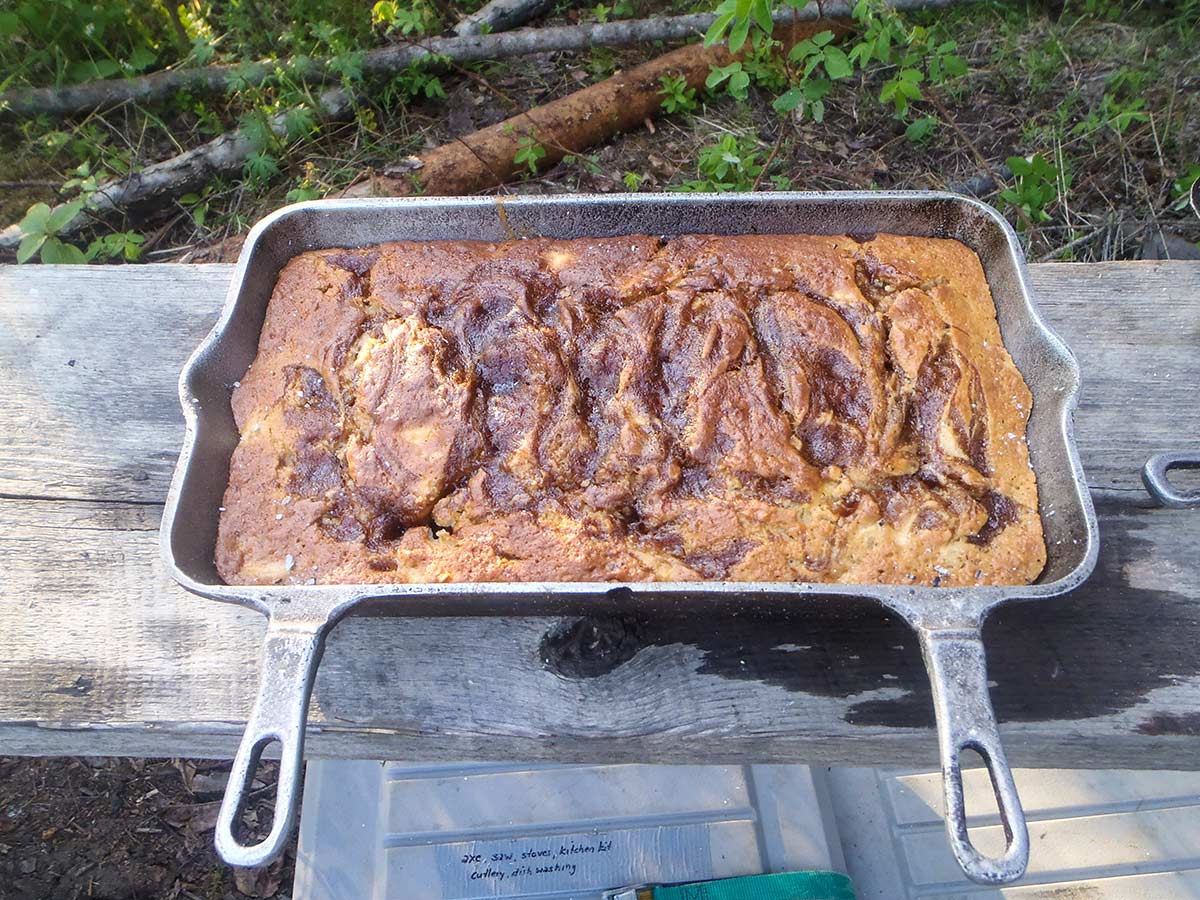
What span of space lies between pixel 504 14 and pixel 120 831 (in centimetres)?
445

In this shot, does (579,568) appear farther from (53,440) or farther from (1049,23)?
(1049,23)

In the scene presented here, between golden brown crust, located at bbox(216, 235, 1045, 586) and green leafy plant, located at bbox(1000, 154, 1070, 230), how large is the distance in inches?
64.1

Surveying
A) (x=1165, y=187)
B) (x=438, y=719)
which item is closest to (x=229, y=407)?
(x=438, y=719)

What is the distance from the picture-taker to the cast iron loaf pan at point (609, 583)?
144 cm

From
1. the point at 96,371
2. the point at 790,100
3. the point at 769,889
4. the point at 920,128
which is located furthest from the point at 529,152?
the point at 769,889

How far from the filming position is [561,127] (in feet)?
13.0

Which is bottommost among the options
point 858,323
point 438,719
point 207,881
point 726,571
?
point 207,881

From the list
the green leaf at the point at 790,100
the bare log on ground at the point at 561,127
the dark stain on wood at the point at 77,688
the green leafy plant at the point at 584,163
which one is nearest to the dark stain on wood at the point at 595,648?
the dark stain on wood at the point at 77,688

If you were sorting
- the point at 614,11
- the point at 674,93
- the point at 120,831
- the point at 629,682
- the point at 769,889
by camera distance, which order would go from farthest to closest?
the point at 614,11
the point at 674,93
the point at 120,831
the point at 769,889
the point at 629,682

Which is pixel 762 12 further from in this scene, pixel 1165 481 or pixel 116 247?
pixel 116 247

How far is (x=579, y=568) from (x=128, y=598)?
3.79 feet

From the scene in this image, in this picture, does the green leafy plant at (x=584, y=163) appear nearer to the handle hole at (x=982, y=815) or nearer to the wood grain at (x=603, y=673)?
the wood grain at (x=603, y=673)

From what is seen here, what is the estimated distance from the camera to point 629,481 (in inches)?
75.5

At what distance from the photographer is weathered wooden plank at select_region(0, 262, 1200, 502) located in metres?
2.16
